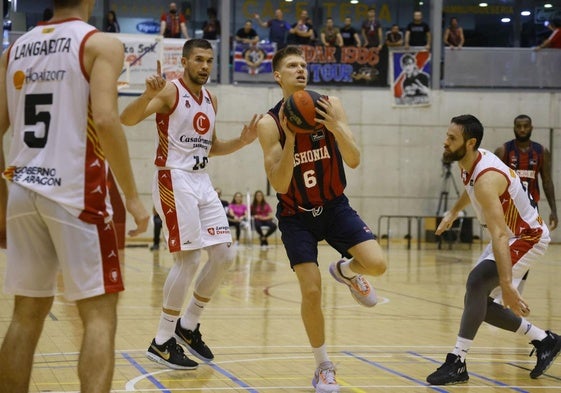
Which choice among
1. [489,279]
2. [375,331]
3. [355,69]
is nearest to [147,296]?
[375,331]

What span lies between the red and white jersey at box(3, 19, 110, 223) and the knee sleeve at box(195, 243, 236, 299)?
9.84 feet

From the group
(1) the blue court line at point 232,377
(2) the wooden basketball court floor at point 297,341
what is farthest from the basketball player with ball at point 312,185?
(2) the wooden basketball court floor at point 297,341

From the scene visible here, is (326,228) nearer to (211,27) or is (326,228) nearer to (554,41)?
(211,27)

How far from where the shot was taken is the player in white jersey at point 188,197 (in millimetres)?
6863

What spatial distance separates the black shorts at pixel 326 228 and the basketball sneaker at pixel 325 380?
→ 2.43ft

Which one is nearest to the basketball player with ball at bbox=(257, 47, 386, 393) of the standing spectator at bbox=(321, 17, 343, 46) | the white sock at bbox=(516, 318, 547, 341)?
the white sock at bbox=(516, 318, 547, 341)

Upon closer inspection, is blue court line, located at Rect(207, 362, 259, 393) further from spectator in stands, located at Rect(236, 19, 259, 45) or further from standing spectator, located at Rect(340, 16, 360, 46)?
standing spectator, located at Rect(340, 16, 360, 46)

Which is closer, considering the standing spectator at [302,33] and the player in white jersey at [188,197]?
the player in white jersey at [188,197]

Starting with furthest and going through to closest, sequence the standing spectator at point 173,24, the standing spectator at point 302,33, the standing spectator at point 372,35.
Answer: the standing spectator at point 372,35
the standing spectator at point 302,33
the standing spectator at point 173,24

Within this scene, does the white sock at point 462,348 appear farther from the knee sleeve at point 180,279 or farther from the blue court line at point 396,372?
the knee sleeve at point 180,279

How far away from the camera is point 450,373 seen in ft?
20.6

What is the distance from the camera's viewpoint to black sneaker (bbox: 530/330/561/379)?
21.6ft

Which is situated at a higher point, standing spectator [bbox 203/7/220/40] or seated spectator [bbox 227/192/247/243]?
standing spectator [bbox 203/7/220/40]

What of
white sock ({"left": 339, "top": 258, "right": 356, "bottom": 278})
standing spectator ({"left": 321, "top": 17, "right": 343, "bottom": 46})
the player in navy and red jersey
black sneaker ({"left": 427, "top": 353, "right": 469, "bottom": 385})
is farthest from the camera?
standing spectator ({"left": 321, "top": 17, "right": 343, "bottom": 46})
